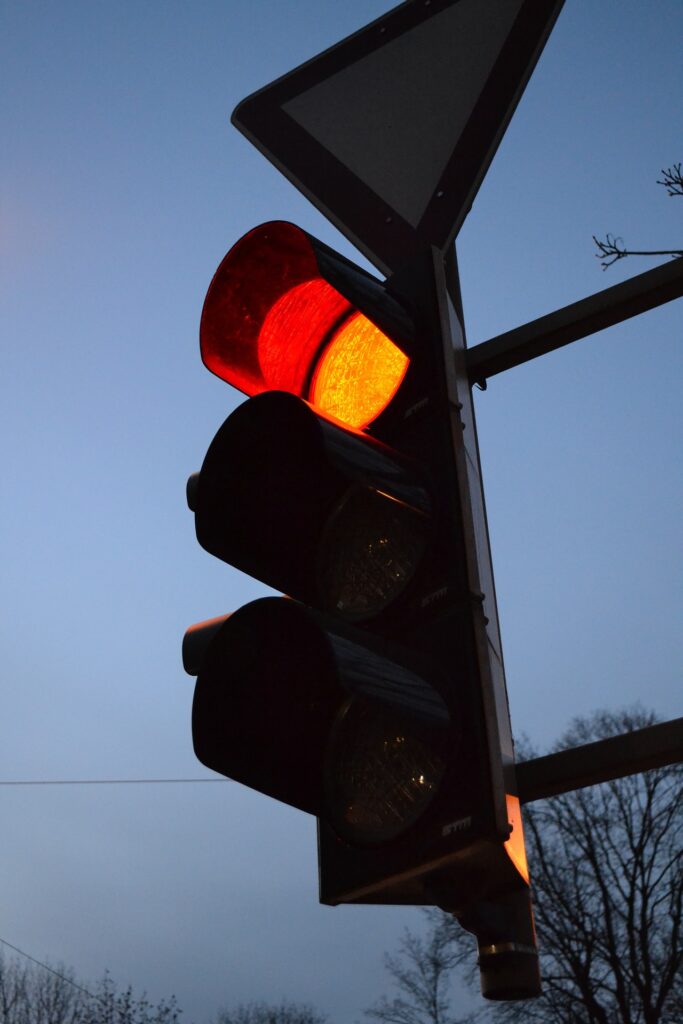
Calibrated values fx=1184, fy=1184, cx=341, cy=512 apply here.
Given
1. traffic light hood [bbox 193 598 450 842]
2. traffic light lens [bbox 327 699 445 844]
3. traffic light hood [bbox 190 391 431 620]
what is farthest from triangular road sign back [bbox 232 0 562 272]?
traffic light lens [bbox 327 699 445 844]

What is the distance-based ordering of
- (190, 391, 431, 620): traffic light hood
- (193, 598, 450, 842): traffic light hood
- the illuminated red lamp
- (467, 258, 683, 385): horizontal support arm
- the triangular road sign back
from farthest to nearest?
the triangular road sign back
the illuminated red lamp
(467, 258, 683, 385): horizontal support arm
(190, 391, 431, 620): traffic light hood
(193, 598, 450, 842): traffic light hood

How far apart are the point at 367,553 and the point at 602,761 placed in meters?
0.51

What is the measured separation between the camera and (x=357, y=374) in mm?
2223

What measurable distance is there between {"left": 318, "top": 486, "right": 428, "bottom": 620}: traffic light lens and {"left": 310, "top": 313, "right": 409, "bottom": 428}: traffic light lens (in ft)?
0.68

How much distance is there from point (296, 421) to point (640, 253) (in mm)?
2020

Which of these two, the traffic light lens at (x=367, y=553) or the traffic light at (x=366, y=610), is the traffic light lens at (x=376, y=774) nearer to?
the traffic light at (x=366, y=610)

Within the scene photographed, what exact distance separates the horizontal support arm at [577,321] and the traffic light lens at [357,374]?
163 millimetres

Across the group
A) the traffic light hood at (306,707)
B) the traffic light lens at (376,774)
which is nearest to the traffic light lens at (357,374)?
the traffic light hood at (306,707)

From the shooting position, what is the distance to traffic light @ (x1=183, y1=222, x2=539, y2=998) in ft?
5.18

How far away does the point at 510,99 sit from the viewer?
2.42 meters

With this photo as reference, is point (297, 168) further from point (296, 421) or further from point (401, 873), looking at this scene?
point (401, 873)

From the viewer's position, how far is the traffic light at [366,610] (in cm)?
158

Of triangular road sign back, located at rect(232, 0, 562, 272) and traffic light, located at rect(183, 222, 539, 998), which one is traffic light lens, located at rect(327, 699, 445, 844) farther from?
triangular road sign back, located at rect(232, 0, 562, 272)

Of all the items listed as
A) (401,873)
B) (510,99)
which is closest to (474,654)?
(401,873)
